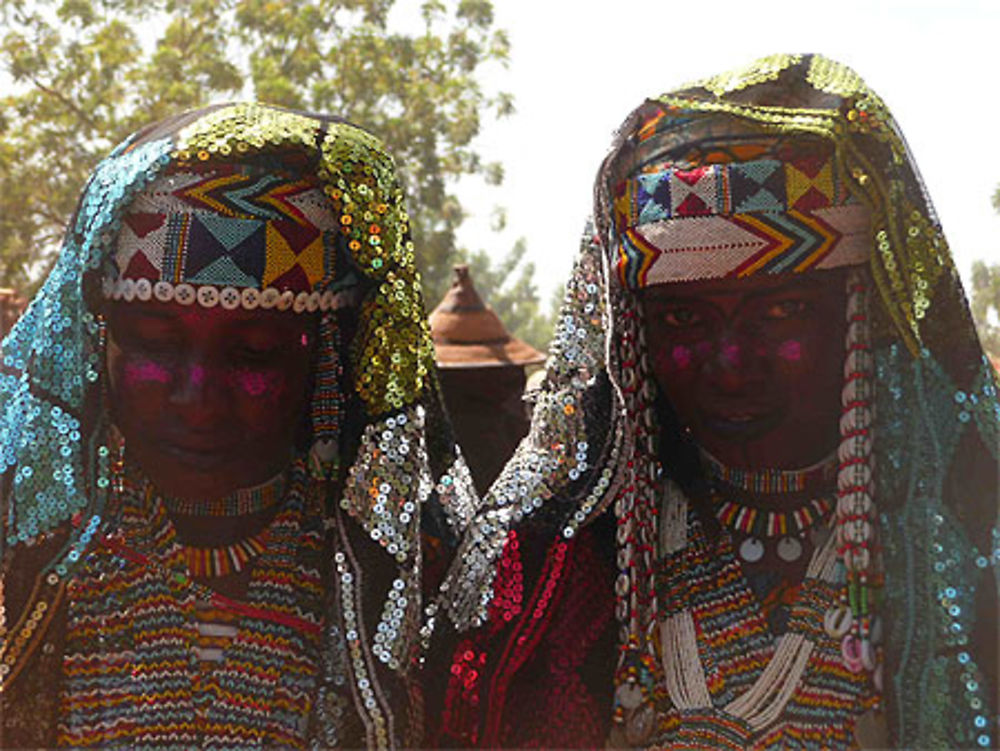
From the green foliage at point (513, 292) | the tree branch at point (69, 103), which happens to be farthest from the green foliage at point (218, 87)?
the green foliage at point (513, 292)

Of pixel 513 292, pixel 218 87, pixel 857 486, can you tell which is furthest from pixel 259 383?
pixel 513 292

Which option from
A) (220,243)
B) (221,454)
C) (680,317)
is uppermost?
(220,243)

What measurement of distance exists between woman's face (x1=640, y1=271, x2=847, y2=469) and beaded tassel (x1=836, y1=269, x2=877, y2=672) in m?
0.04

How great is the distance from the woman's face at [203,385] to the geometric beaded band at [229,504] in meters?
0.04

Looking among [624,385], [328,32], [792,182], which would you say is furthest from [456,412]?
[328,32]

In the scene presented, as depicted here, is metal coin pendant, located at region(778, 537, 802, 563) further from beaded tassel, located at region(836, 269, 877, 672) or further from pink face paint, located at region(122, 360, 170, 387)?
pink face paint, located at region(122, 360, 170, 387)

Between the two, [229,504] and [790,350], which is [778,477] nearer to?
[790,350]

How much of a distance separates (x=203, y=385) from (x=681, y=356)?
0.92 meters

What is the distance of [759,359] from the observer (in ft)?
6.94

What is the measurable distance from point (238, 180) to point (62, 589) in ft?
2.86

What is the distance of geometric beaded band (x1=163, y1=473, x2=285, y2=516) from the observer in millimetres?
2336

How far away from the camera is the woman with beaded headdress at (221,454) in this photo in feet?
7.11

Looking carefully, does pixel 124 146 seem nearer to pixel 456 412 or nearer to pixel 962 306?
pixel 962 306

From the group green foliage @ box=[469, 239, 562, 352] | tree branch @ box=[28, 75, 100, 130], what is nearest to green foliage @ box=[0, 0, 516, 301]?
tree branch @ box=[28, 75, 100, 130]
